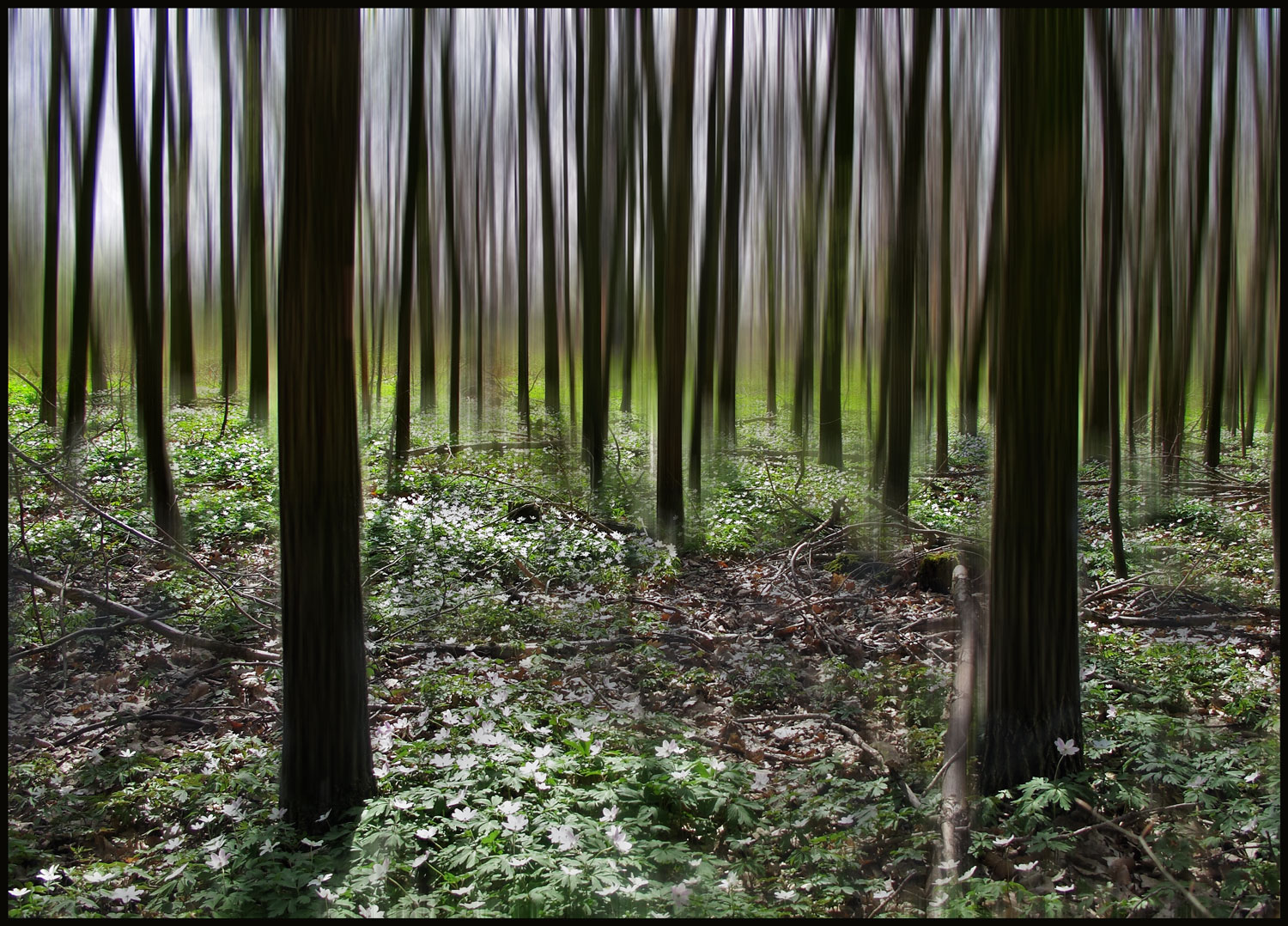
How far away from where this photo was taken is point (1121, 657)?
414 cm

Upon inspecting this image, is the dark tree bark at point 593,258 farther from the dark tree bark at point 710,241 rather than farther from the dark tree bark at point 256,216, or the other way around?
the dark tree bark at point 256,216

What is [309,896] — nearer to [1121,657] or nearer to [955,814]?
[955,814]

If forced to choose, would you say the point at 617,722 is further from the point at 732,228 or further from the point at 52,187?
the point at 52,187

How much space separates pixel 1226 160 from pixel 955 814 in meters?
9.53

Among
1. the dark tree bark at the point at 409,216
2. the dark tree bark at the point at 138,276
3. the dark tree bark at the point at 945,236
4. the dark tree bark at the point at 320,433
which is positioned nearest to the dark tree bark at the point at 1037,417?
the dark tree bark at the point at 320,433

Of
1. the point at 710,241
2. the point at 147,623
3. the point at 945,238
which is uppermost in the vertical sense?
the point at 945,238

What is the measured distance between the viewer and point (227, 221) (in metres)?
9.62

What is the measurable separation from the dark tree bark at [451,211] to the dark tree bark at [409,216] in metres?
0.70

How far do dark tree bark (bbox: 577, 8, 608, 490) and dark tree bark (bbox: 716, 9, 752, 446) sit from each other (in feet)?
5.74

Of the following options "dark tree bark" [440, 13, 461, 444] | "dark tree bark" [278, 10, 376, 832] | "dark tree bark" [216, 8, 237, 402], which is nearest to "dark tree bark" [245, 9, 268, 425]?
"dark tree bark" [216, 8, 237, 402]

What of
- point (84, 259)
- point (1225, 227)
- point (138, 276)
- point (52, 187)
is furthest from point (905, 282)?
point (52, 187)

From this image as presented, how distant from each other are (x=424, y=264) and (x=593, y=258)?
11.7 feet

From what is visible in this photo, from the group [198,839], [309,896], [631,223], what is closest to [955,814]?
[309,896]

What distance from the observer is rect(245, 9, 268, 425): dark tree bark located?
27.5 feet
